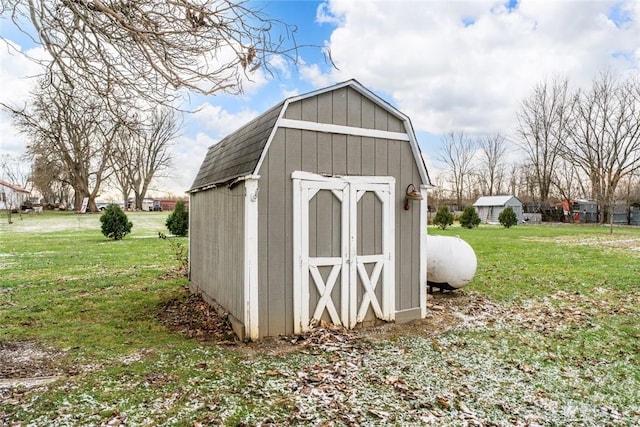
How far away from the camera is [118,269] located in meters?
10.3

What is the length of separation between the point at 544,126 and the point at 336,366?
3951 cm

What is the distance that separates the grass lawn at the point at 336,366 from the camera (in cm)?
314

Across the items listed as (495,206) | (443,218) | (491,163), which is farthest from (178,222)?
(491,163)

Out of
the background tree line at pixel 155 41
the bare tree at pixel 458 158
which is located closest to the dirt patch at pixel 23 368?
the background tree line at pixel 155 41

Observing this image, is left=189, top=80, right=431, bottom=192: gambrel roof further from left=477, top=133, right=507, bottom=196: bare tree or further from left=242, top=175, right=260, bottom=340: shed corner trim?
left=477, top=133, right=507, bottom=196: bare tree

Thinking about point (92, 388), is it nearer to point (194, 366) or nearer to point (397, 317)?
point (194, 366)

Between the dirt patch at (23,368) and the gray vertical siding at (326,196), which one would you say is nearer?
the dirt patch at (23,368)

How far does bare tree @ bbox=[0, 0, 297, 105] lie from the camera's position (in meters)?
3.55

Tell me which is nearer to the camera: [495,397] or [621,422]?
[621,422]

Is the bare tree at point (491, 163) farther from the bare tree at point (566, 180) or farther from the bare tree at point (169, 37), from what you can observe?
the bare tree at point (169, 37)

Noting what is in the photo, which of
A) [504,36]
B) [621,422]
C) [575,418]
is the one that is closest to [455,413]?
[575,418]

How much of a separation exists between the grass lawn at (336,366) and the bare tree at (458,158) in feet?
124

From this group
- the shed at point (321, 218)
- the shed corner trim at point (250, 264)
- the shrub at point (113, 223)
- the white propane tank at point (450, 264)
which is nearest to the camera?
the shed corner trim at point (250, 264)

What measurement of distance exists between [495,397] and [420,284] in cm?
256
